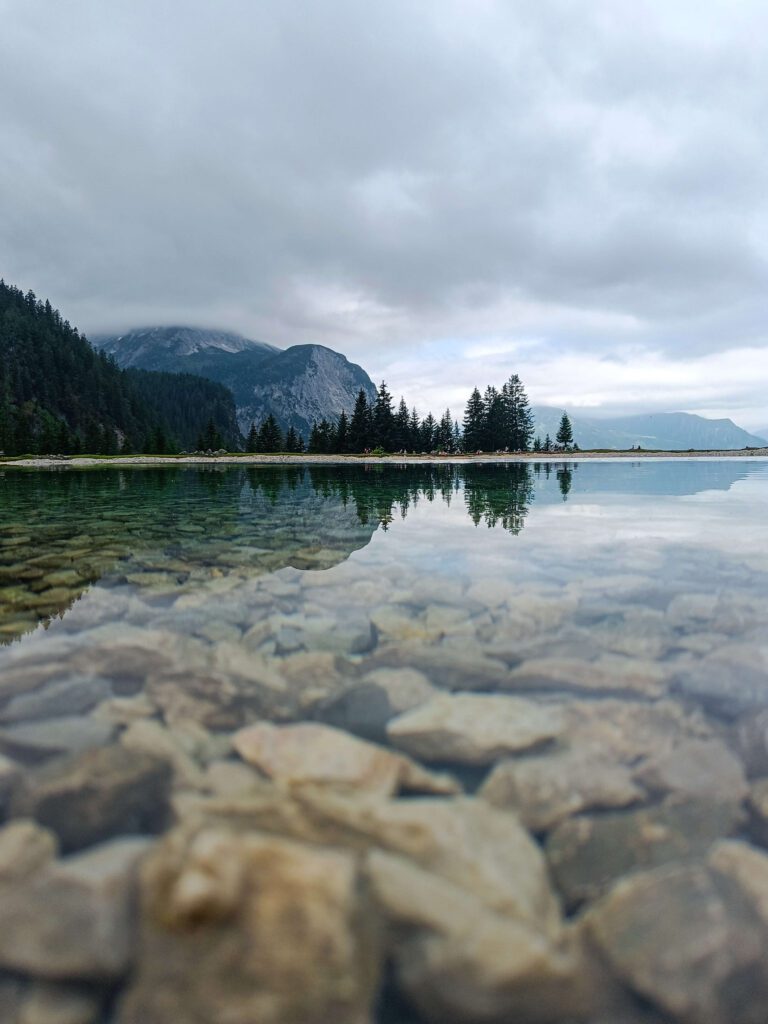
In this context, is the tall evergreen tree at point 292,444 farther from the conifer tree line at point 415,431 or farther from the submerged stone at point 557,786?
the submerged stone at point 557,786

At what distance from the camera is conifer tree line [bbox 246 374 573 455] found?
9188cm

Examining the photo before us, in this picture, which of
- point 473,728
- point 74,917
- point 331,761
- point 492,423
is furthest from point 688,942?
point 492,423

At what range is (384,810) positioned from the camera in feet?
9.41

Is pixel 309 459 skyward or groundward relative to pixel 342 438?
groundward

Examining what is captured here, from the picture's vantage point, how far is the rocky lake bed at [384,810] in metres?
2.09

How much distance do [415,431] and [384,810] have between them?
96.1m

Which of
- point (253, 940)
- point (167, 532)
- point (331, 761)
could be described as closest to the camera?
point (253, 940)

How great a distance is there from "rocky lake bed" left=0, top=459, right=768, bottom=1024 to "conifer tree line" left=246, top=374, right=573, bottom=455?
8616cm

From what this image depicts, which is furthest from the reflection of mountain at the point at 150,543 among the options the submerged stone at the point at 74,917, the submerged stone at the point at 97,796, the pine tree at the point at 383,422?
the pine tree at the point at 383,422

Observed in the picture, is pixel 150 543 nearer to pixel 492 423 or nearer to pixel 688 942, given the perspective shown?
pixel 688 942

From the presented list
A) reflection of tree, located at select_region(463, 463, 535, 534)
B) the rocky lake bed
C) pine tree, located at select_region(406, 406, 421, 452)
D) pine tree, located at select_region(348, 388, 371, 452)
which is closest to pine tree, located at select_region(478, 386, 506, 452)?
pine tree, located at select_region(406, 406, 421, 452)

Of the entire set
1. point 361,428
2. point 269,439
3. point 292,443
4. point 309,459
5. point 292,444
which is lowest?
point 309,459

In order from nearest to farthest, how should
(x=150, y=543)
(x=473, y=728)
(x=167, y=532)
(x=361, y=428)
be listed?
(x=473, y=728) < (x=150, y=543) < (x=167, y=532) < (x=361, y=428)

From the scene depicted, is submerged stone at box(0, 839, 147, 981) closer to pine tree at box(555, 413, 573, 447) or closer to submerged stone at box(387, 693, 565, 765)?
submerged stone at box(387, 693, 565, 765)
